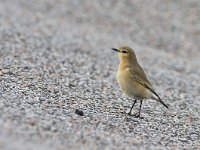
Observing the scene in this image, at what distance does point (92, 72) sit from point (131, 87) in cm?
418

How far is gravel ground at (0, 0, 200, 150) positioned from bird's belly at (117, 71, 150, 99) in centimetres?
43

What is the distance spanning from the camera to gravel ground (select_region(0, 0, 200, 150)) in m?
8.15

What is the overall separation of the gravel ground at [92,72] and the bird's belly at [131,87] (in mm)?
431

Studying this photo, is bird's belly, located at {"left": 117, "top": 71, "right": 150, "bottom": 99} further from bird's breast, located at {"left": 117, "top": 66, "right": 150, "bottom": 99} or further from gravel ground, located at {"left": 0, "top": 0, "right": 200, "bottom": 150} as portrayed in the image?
gravel ground, located at {"left": 0, "top": 0, "right": 200, "bottom": 150}

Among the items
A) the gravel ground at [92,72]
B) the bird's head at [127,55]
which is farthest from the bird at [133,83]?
the gravel ground at [92,72]

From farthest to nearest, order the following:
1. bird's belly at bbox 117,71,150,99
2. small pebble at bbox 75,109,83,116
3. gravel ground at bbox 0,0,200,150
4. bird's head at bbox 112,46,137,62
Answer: bird's head at bbox 112,46,137,62
bird's belly at bbox 117,71,150,99
small pebble at bbox 75,109,83,116
gravel ground at bbox 0,0,200,150

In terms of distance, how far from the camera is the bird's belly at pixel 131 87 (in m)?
9.84

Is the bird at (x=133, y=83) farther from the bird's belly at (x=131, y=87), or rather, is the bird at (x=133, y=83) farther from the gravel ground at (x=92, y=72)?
the gravel ground at (x=92, y=72)

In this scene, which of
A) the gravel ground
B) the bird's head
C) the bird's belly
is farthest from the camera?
the bird's head

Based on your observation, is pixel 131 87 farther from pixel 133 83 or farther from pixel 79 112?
pixel 79 112

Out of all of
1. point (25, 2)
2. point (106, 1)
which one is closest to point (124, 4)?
point (106, 1)

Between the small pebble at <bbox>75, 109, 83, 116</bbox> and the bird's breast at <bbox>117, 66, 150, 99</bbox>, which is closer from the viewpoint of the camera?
the small pebble at <bbox>75, 109, 83, 116</bbox>

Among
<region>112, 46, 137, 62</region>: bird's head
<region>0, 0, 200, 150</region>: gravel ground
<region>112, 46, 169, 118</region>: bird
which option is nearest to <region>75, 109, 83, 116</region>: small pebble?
<region>0, 0, 200, 150</region>: gravel ground

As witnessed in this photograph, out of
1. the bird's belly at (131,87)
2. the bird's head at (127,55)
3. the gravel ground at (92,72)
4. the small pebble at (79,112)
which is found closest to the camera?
the gravel ground at (92,72)
